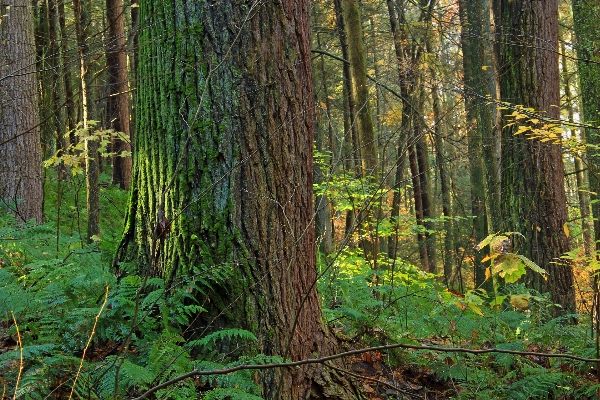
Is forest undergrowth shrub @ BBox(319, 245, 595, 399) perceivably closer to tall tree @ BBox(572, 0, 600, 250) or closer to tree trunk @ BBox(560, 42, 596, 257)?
tree trunk @ BBox(560, 42, 596, 257)

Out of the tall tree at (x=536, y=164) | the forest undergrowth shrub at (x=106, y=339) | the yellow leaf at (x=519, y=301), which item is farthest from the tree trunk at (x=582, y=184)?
the forest undergrowth shrub at (x=106, y=339)

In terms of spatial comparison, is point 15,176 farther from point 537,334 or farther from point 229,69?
point 537,334

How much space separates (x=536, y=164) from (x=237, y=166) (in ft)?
15.9

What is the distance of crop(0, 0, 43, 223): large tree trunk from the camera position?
8.47 meters

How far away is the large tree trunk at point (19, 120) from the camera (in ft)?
27.8

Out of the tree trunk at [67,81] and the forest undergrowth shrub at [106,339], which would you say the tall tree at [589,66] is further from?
the forest undergrowth shrub at [106,339]

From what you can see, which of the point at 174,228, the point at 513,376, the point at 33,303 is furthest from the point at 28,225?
the point at 513,376

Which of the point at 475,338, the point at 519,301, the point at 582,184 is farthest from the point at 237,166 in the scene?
the point at 582,184

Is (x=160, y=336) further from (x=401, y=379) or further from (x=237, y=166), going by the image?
(x=401, y=379)

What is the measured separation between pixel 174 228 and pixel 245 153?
0.57 m

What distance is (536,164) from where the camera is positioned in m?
6.44

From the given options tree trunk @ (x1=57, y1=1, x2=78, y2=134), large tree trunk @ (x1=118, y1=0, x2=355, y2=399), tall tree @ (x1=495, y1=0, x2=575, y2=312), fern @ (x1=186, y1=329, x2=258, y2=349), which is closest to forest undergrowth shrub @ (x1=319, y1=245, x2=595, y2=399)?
large tree trunk @ (x1=118, y1=0, x2=355, y2=399)

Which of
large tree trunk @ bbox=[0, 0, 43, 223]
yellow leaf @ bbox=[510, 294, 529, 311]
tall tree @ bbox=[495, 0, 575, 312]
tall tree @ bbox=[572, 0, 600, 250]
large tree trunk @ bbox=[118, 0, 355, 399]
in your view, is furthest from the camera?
tall tree @ bbox=[572, 0, 600, 250]

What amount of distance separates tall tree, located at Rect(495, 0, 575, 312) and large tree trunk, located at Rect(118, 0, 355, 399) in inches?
167
